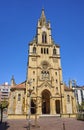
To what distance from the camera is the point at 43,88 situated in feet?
165

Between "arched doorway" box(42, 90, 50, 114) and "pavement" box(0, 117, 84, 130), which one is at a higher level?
"arched doorway" box(42, 90, 50, 114)

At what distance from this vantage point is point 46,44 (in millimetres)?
58656

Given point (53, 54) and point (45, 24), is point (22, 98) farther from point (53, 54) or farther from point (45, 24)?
point (45, 24)

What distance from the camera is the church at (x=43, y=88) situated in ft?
158

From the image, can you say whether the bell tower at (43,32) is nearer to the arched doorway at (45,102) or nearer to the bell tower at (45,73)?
the bell tower at (45,73)

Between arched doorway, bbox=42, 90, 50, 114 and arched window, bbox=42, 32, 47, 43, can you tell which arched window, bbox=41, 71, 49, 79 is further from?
arched window, bbox=42, 32, 47, 43

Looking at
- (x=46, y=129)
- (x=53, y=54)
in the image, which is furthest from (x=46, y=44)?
(x=46, y=129)

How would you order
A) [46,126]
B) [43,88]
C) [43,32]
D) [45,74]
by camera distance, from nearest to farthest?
[46,126]
[43,88]
[45,74]
[43,32]

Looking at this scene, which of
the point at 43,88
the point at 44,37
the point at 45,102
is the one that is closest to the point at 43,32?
the point at 44,37

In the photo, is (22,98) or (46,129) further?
(22,98)

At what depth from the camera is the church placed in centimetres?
4825

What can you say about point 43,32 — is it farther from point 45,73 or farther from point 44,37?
point 45,73

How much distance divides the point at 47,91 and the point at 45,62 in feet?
32.7

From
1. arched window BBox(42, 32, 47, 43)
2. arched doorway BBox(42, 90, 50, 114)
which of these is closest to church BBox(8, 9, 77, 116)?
arched doorway BBox(42, 90, 50, 114)
